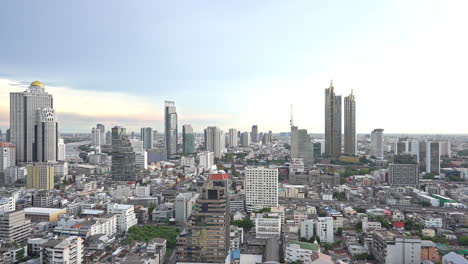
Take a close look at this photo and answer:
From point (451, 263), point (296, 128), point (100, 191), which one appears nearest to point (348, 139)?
point (296, 128)

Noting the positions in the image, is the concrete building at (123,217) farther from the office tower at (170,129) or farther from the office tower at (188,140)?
the office tower at (188,140)

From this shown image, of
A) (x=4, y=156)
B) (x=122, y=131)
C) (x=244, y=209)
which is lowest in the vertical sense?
(x=244, y=209)

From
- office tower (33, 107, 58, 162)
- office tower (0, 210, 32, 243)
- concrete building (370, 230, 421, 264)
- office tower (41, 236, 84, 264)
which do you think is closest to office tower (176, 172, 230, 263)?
office tower (41, 236, 84, 264)

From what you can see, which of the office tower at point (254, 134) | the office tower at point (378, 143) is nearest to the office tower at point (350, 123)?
the office tower at point (378, 143)

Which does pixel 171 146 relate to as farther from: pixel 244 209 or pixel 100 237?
pixel 100 237

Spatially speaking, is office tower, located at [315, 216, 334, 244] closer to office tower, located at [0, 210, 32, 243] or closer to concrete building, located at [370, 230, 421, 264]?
concrete building, located at [370, 230, 421, 264]

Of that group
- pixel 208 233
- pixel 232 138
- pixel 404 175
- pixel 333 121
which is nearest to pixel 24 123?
pixel 208 233
